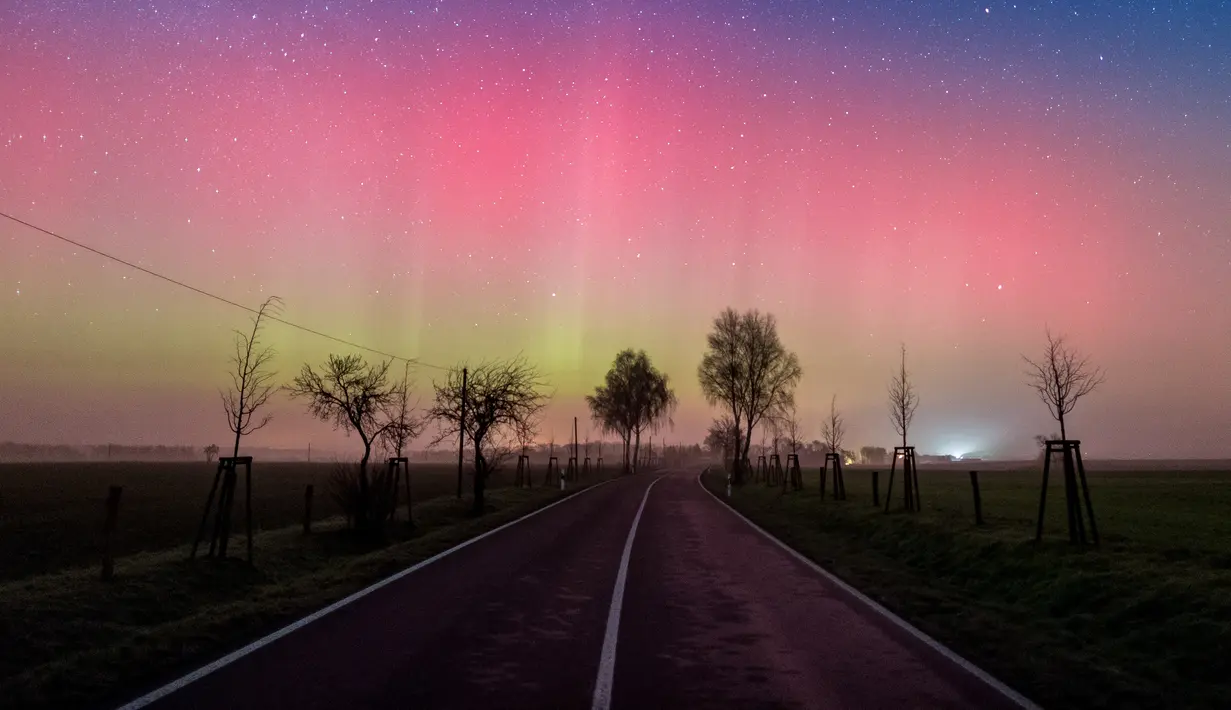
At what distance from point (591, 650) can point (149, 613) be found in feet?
21.5

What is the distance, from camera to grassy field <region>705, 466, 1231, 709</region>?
Result: 7000 mm

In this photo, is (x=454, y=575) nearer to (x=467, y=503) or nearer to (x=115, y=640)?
(x=115, y=640)

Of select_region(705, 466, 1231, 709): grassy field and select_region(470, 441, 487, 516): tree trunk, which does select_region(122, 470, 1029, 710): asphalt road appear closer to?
select_region(705, 466, 1231, 709): grassy field

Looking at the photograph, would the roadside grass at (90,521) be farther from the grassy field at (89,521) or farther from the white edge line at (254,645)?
the white edge line at (254,645)

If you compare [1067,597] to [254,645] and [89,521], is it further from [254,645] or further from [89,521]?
[89,521]

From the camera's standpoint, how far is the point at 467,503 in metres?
30.1

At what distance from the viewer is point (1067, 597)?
10.4 metres

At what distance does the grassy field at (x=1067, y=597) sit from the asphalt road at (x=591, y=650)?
3.00 ft

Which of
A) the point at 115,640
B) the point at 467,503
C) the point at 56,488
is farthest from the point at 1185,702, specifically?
the point at 56,488

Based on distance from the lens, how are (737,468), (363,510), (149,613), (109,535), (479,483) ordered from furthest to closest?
1. (737,468)
2. (479,483)
3. (363,510)
4. (109,535)
5. (149,613)

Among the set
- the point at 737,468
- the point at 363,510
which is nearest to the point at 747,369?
the point at 737,468

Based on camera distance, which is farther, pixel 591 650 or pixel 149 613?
pixel 149 613

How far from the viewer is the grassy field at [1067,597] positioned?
700cm

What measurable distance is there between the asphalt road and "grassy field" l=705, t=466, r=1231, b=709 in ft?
3.00
